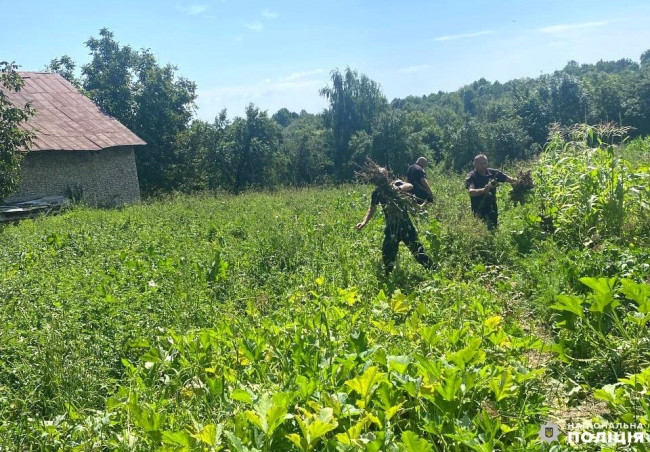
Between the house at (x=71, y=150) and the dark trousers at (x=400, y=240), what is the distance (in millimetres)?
13380

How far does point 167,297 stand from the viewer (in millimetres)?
5582

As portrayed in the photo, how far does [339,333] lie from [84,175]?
1772 centimetres

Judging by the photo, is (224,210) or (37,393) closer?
(37,393)

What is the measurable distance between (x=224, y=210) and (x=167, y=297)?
7918mm

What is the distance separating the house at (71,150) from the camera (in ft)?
55.9

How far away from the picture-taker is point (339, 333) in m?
3.90

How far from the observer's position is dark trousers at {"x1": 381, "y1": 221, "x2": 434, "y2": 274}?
6.64 m

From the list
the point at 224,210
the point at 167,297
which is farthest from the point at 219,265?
the point at 224,210

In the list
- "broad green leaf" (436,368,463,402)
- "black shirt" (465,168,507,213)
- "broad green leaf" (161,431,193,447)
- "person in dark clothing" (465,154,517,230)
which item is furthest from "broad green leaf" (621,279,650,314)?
"black shirt" (465,168,507,213)

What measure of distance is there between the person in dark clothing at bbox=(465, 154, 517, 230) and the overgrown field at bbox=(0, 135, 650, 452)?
0.34m

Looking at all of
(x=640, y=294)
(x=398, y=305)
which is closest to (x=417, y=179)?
(x=398, y=305)

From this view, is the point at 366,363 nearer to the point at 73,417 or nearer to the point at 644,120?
the point at 73,417

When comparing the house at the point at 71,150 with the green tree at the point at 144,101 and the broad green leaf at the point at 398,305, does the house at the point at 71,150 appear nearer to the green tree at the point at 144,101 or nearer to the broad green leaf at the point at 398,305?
the green tree at the point at 144,101

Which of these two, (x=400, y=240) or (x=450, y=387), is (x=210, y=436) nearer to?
(x=450, y=387)
